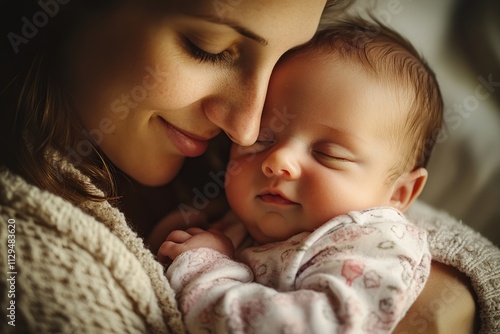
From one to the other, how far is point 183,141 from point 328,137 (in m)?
0.30

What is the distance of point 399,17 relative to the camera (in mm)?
1518

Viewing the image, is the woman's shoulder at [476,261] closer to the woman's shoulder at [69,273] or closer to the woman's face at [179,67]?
the woman's face at [179,67]

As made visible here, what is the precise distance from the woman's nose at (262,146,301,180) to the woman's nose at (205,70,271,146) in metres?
0.06

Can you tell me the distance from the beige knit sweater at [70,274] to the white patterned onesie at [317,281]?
0.24 ft

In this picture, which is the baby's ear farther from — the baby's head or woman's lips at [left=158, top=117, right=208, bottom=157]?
woman's lips at [left=158, top=117, right=208, bottom=157]

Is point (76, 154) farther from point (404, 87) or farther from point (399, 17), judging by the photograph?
point (399, 17)

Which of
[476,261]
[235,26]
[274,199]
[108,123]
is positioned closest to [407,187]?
[476,261]

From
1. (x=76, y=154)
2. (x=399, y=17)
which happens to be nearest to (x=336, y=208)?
(x=76, y=154)

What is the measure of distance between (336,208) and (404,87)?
304 millimetres

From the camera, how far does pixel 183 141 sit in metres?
0.98

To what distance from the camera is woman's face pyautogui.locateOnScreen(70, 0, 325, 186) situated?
792 millimetres

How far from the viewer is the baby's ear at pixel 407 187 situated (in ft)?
3.53

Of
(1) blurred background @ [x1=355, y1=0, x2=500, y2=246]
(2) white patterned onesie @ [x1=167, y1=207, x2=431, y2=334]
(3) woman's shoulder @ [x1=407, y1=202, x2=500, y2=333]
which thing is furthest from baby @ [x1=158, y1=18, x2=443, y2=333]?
(1) blurred background @ [x1=355, y1=0, x2=500, y2=246]

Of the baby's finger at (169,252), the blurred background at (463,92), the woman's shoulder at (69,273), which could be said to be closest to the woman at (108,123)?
the woman's shoulder at (69,273)
